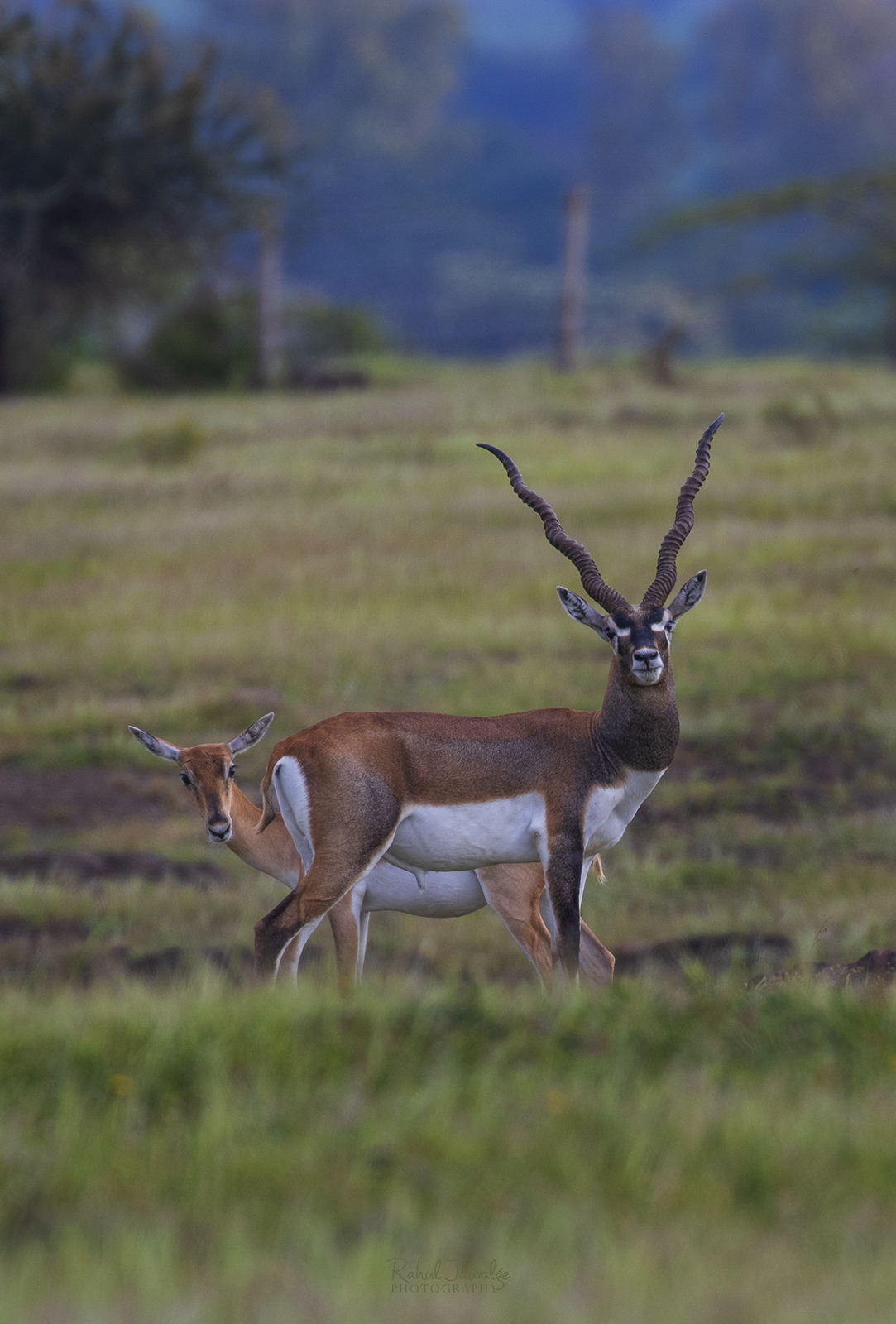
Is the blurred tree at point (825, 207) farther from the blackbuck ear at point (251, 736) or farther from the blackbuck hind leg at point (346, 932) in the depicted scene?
the blackbuck hind leg at point (346, 932)

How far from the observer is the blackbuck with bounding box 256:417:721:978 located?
5.92 m

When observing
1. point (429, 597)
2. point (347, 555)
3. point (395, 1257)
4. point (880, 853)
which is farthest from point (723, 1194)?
point (347, 555)

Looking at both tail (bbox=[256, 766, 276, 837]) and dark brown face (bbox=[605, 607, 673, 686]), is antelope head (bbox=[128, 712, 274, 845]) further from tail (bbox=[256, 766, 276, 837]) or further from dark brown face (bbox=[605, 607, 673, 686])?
dark brown face (bbox=[605, 607, 673, 686])

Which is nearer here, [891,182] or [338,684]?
[338,684]

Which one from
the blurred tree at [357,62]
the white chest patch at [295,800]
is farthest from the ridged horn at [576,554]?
the blurred tree at [357,62]

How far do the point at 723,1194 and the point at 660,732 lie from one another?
2576 millimetres

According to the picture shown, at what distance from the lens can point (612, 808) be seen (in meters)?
6.17

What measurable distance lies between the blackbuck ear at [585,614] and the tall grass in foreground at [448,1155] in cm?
142

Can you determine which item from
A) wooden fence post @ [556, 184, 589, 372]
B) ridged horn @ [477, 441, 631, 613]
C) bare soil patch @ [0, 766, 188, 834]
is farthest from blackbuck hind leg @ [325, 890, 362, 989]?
wooden fence post @ [556, 184, 589, 372]

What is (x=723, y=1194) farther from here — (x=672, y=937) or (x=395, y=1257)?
(x=672, y=937)

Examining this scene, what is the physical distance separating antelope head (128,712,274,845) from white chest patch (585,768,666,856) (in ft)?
4.51

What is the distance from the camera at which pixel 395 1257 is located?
3447mm

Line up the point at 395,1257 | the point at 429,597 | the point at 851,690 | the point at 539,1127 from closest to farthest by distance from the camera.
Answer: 1. the point at 395,1257
2. the point at 539,1127
3. the point at 851,690
4. the point at 429,597

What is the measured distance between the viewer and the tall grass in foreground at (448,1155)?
130 inches
